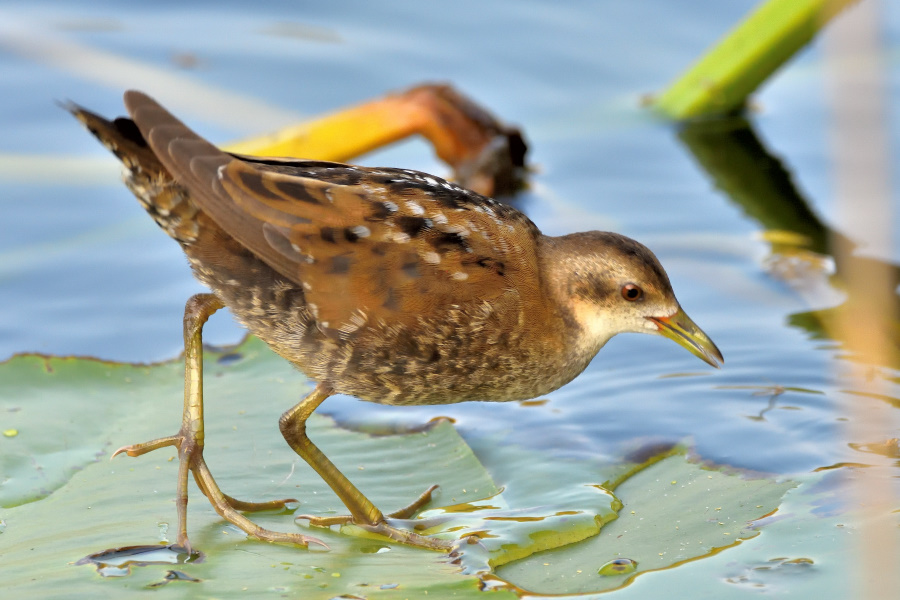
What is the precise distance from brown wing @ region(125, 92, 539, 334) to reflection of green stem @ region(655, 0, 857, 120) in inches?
85.8

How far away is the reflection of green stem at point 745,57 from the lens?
5.03 meters

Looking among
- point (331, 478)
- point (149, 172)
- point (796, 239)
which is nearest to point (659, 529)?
point (331, 478)

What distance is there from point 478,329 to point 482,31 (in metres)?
3.85

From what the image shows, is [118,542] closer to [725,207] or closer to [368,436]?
[368,436]

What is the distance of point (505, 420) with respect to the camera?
12.8 feet

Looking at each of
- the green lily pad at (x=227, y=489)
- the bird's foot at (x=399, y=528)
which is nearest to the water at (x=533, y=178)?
the green lily pad at (x=227, y=489)

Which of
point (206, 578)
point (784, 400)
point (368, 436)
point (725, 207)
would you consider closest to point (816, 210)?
point (725, 207)

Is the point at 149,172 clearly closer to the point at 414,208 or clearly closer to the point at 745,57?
the point at 414,208

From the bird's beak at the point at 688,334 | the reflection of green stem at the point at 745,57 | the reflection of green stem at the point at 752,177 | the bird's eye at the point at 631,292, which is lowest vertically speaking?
the bird's beak at the point at 688,334

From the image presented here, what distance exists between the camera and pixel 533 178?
5633 mm

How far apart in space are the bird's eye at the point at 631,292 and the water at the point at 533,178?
1.77ft

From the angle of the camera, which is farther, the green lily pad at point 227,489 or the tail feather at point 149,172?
the tail feather at point 149,172

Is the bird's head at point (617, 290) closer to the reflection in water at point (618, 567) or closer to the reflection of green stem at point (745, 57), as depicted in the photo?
the reflection in water at point (618, 567)

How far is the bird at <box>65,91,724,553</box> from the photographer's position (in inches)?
121
